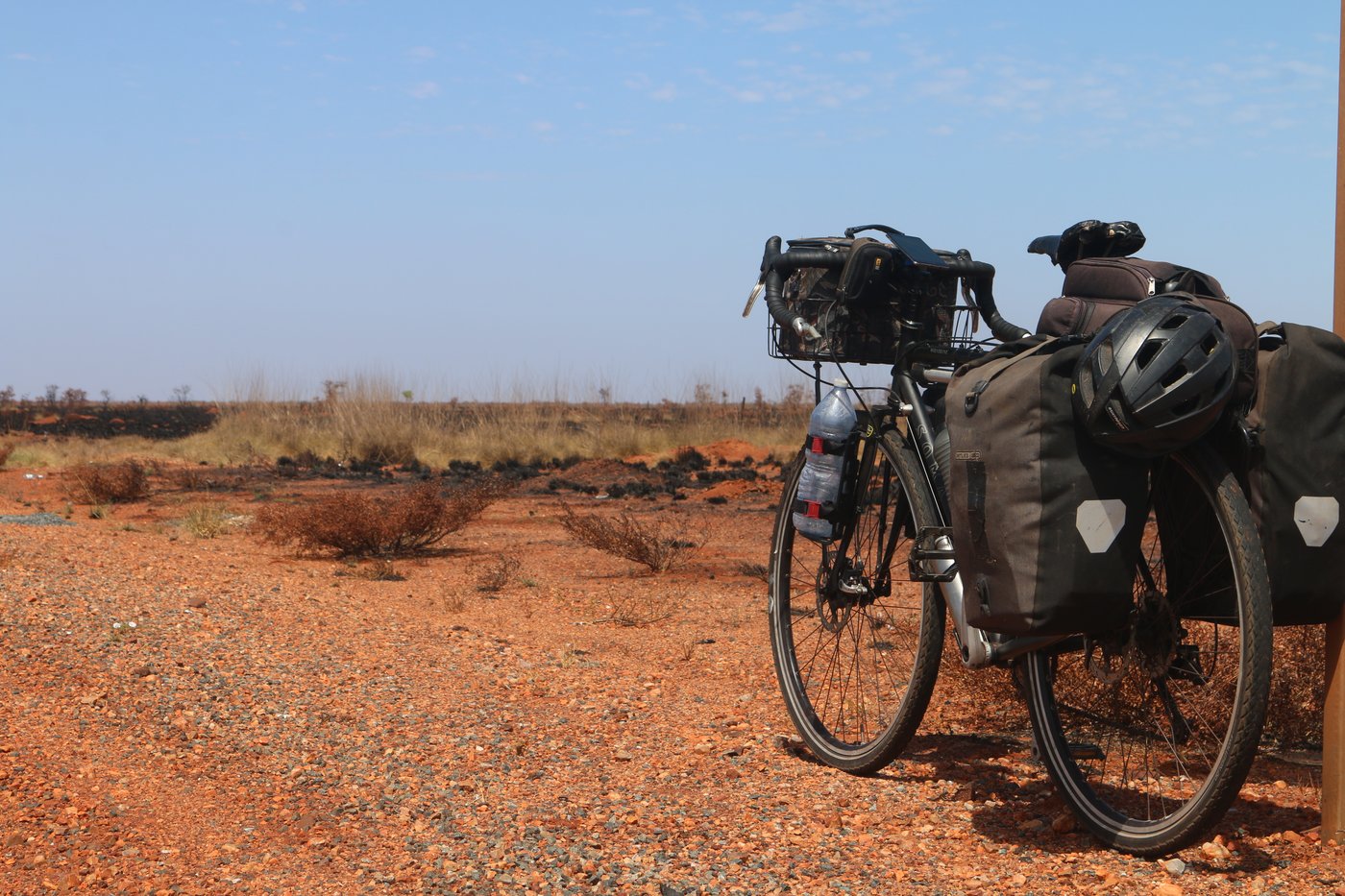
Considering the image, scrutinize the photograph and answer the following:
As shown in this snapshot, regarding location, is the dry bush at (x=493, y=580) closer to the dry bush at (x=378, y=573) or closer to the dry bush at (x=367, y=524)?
the dry bush at (x=378, y=573)

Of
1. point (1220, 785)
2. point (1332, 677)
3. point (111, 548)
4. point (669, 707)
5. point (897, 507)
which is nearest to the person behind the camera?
point (1220, 785)

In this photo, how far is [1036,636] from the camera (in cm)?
303

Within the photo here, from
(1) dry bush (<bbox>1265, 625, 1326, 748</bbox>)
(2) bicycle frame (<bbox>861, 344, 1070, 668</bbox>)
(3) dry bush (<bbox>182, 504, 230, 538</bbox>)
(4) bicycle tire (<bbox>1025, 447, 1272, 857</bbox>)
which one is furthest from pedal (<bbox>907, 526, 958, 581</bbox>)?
(3) dry bush (<bbox>182, 504, 230, 538</bbox>)

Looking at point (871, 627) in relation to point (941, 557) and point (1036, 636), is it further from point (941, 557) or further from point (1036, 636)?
point (1036, 636)

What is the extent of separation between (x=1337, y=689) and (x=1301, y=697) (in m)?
1.37

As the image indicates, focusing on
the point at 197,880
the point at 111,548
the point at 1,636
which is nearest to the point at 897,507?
the point at 197,880

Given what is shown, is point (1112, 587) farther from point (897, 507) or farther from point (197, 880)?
point (197, 880)

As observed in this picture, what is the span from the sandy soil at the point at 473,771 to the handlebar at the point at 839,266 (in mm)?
1458

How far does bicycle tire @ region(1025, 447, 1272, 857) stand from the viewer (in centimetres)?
281

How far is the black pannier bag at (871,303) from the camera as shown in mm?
4086

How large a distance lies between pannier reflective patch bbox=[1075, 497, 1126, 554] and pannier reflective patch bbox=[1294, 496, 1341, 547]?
0.40 meters

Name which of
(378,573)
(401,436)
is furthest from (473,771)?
(401,436)

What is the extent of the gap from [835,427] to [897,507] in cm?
34

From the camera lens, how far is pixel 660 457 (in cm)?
2694
